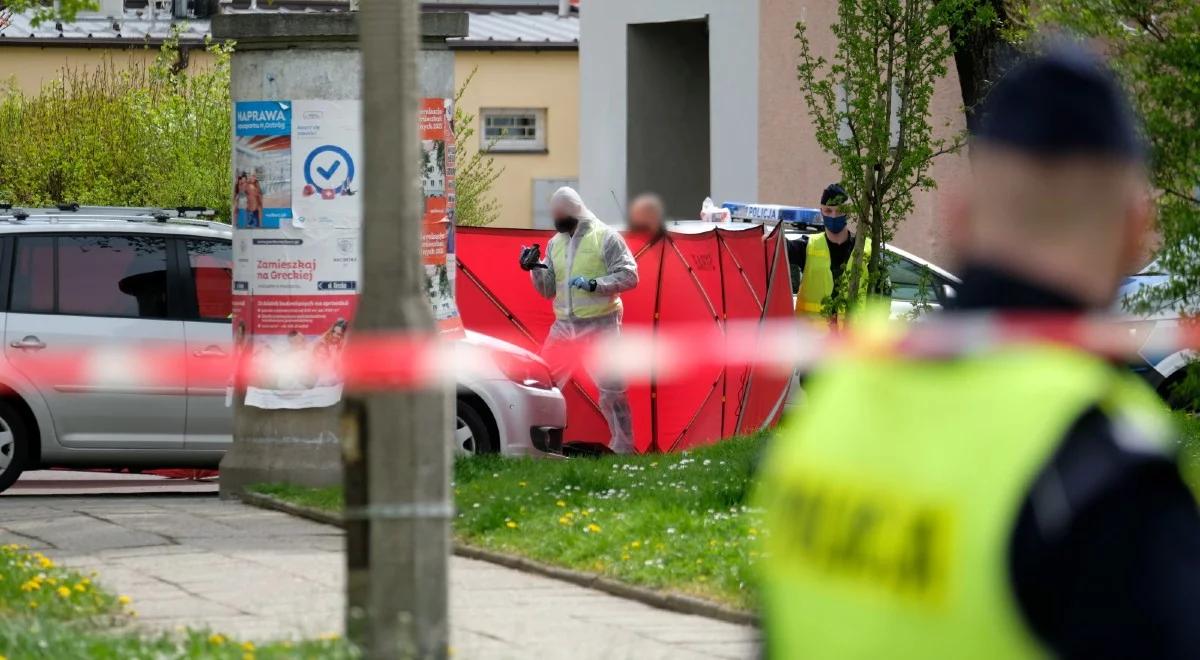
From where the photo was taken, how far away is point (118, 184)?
22438 millimetres

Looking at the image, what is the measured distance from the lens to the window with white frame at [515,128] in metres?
42.2

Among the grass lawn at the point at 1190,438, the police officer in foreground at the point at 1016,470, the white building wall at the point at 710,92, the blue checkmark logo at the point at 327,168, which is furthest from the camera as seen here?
the white building wall at the point at 710,92

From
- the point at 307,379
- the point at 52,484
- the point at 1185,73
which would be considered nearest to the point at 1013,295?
the point at 1185,73

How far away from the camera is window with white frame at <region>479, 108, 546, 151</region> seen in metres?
42.2

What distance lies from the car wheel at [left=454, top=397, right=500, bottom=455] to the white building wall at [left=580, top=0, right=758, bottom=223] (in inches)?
620

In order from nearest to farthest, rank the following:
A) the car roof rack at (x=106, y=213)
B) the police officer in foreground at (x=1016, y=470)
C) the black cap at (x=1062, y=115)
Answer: the police officer in foreground at (x=1016, y=470), the black cap at (x=1062, y=115), the car roof rack at (x=106, y=213)

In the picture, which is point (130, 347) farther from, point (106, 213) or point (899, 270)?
point (899, 270)

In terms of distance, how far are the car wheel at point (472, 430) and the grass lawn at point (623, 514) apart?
0.50m

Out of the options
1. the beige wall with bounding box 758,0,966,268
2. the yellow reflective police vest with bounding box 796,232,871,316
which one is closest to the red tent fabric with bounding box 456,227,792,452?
the yellow reflective police vest with bounding box 796,232,871,316

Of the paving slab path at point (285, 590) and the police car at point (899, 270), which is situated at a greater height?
the police car at point (899, 270)

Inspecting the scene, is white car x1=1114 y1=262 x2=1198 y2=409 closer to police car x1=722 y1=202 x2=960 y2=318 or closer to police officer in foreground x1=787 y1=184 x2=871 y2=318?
police car x1=722 y1=202 x2=960 y2=318

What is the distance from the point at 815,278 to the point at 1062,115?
12255mm

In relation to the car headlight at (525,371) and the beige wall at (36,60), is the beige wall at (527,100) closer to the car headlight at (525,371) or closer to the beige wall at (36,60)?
the beige wall at (36,60)

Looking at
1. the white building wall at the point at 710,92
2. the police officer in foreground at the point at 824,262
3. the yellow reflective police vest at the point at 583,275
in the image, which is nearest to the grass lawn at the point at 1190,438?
the police officer in foreground at the point at 824,262
